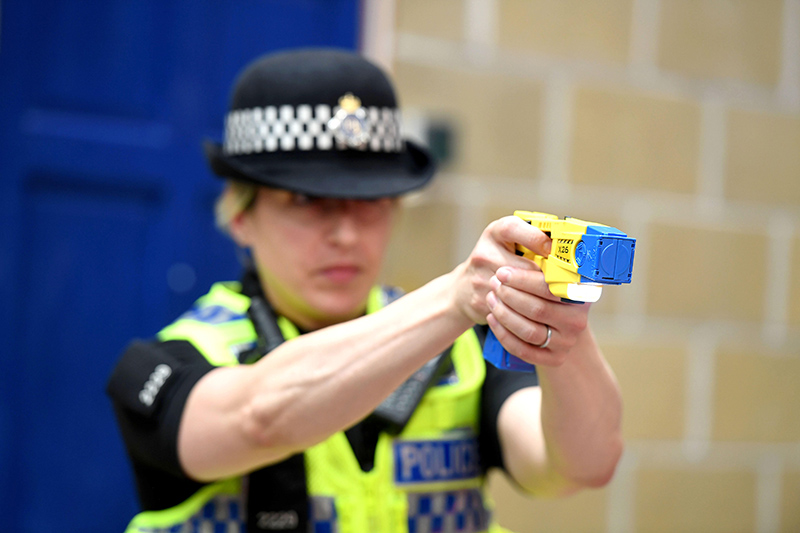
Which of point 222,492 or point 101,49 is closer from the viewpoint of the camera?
point 222,492

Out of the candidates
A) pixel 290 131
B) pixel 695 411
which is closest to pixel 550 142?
pixel 695 411

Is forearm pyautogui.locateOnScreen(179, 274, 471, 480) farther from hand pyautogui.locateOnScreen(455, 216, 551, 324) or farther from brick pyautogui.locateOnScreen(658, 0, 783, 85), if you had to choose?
brick pyautogui.locateOnScreen(658, 0, 783, 85)

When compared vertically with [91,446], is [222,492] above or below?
above

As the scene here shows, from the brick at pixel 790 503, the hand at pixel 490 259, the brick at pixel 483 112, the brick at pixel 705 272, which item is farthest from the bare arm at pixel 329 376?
the brick at pixel 790 503

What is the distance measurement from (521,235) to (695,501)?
2.25 metres

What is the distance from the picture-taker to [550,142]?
8.98ft

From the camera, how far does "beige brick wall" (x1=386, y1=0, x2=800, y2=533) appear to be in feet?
8.51

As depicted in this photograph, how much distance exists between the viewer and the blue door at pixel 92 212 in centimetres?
231

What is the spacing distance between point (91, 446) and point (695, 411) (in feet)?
6.68

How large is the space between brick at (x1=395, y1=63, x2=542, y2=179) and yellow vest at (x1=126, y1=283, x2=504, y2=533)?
3.26ft

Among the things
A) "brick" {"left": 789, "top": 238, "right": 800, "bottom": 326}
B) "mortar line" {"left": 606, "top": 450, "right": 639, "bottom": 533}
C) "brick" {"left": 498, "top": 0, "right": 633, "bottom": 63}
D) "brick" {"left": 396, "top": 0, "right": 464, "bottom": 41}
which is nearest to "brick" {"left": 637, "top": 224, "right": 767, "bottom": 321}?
Result: "brick" {"left": 789, "top": 238, "right": 800, "bottom": 326}

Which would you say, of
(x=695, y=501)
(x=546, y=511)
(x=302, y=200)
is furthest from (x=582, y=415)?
(x=695, y=501)

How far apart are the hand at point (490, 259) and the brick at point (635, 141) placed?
5.65 ft

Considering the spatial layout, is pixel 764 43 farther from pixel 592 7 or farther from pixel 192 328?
pixel 192 328
